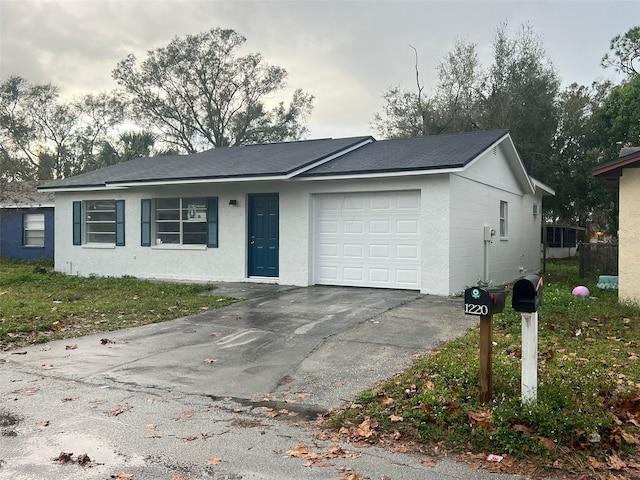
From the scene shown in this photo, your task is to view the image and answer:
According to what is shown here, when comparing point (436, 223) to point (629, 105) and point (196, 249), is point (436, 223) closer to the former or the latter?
point (196, 249)

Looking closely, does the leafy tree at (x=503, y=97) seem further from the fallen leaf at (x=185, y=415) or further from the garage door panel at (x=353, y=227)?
the fallen leaf at (x=185, y=415)

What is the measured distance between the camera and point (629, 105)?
22.6 m

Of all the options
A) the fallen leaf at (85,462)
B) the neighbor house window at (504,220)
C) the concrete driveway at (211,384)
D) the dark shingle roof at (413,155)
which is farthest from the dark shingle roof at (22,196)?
the fallen leaf at (85,462)

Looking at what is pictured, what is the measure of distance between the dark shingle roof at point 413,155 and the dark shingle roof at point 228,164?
0.68 metres

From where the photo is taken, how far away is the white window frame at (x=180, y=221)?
14.9 metres

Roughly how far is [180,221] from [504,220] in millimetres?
9390

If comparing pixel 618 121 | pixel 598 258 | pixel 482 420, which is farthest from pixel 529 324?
pixel 618 121

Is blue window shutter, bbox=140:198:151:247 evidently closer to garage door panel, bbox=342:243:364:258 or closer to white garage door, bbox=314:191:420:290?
white garage door, bbox=314:191:420:290

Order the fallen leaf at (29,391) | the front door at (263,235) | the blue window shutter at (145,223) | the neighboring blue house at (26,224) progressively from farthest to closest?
the neighboring blue house at (26,224) → the blue window shutter at (145,223) → the front door at (263,235) → the fallen leaf at (29,391)

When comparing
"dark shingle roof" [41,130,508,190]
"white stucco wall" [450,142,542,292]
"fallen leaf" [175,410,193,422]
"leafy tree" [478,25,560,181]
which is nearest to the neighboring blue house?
"dark shingle roof" [41,130,508,190]

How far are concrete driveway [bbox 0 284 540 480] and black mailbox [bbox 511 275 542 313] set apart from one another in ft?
4.46

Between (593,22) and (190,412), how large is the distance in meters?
17.2

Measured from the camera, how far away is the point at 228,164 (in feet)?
50.1

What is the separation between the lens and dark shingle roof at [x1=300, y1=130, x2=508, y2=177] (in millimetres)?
11664
